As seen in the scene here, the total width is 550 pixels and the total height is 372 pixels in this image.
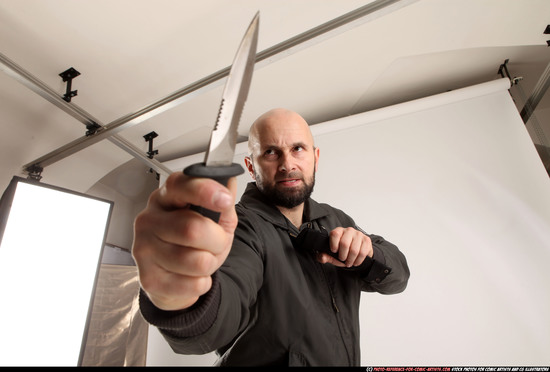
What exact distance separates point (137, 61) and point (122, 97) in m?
0.32

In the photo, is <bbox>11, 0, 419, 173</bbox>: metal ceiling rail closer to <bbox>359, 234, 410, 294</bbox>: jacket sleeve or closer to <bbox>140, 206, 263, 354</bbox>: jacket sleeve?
<bbox>359, 234, 410, 294</bbox>: jacket sleeve

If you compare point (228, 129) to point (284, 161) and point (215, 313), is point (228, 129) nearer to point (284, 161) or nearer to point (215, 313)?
point (215, 313)

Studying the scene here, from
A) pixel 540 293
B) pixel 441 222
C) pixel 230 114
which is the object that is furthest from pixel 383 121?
pixel 230 114

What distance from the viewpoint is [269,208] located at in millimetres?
825

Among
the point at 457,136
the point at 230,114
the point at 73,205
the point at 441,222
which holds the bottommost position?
the point at 230,114

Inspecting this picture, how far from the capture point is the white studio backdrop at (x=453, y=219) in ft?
5.12

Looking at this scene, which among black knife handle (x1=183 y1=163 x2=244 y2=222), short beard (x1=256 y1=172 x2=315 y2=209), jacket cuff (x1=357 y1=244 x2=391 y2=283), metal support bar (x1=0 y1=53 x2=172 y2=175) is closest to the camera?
black knife handle (x1=183 y1=163 x2=244 y2=222)

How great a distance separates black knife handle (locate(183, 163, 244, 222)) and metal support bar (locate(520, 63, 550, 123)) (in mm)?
2378

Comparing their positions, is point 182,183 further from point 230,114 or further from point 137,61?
point 137,61

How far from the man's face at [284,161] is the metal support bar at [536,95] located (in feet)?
6.17

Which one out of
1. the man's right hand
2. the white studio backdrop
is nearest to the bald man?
the man's right hand

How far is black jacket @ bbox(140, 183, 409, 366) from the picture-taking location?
47 centimetres

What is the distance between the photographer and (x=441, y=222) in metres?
1.82

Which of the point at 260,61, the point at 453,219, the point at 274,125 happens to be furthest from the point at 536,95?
the point at 274,125
